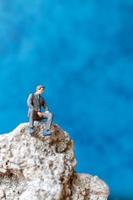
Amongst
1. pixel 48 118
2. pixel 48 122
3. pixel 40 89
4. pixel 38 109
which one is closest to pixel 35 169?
pixel 48 122

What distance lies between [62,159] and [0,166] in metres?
1.65

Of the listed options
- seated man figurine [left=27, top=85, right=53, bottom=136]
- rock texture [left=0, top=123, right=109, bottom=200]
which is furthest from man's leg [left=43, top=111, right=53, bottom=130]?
rock texture [left=0, top=123, right=109, bottom=200]

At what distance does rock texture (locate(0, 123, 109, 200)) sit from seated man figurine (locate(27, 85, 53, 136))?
23cm

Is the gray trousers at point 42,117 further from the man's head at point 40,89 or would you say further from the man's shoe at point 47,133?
the man's head at point 40,89

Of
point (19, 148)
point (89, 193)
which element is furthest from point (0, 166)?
point (89, 193)

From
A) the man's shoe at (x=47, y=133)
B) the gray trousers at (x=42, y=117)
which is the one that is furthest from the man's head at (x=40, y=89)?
the man's shoe at (x=47, y=133)

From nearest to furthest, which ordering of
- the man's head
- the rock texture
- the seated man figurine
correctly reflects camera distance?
the rock texture
the seated man figurine
the man's head

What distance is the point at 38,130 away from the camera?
14383 mm

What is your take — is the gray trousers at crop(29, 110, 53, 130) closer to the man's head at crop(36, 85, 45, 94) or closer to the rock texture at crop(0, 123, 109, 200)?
the rock texture at crop(0, 123, 109, 200)

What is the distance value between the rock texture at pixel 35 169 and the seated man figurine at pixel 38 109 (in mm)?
235

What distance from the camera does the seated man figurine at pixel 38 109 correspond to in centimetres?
1418

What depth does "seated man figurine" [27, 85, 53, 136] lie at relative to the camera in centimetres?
1418

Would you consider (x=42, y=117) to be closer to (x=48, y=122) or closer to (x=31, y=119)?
(x=48, y=122)

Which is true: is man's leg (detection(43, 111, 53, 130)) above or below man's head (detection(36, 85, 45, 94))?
below
